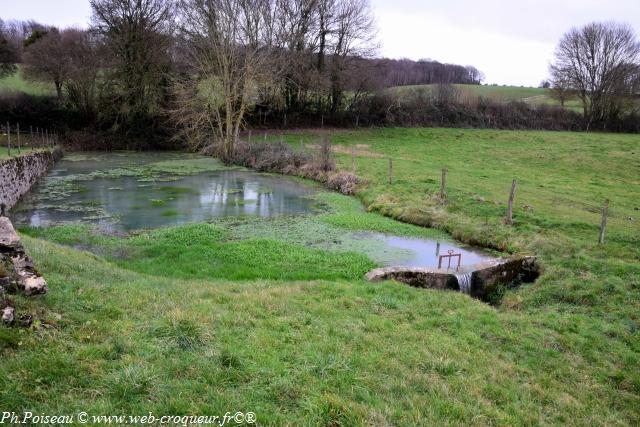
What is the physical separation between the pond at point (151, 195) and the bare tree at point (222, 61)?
470 cm

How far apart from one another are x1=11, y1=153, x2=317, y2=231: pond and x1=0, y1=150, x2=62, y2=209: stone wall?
446 mm

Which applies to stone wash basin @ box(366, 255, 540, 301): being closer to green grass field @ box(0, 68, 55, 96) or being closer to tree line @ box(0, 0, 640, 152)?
tree line @ box(0, 0, 640, 152)

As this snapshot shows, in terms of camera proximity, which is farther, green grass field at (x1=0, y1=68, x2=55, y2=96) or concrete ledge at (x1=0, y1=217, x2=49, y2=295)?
green grass field at (x1=0, y1=68, x2=55, y2=96)

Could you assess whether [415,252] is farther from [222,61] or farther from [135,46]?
[135,46]

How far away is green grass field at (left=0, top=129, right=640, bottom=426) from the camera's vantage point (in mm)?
4516

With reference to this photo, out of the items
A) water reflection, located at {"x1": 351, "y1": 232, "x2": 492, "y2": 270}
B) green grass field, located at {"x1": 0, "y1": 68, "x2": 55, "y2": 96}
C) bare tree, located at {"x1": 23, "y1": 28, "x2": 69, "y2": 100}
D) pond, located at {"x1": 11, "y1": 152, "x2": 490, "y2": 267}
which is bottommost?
water reflection, located at {"x1": 351, "y1": 232, "x2": 492, "y2": 270}

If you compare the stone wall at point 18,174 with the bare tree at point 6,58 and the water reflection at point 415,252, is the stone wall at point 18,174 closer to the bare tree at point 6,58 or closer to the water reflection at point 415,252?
the water reflection at point 415,252

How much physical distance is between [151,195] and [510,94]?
205 ft

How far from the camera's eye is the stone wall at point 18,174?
1692cm

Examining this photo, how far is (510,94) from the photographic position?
68.1 meters

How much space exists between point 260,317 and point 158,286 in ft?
8.55

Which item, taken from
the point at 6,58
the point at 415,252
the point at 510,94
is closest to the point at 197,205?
the point at 415,252

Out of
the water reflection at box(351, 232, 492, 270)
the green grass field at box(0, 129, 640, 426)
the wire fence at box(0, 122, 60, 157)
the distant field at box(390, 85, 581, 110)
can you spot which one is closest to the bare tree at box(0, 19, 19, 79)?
the wire fence at box(0, 122, 60, 157)

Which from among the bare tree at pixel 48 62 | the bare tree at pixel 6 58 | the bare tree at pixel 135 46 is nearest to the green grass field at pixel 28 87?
the bare tree at pixel 6 58
